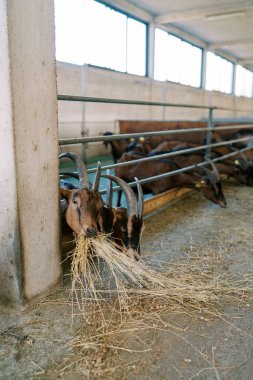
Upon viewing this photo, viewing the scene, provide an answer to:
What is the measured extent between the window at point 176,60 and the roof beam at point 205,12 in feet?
2.38

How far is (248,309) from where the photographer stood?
2551 millimetres

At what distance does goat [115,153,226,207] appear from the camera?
18.1 feet

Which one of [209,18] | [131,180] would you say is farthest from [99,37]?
[131,180]

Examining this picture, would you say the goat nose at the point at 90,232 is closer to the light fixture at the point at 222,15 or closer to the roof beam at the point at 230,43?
the light fixture at the point at 222,15

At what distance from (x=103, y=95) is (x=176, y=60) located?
18.7ft

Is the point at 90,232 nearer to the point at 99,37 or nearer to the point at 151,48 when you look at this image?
the point at 99,37

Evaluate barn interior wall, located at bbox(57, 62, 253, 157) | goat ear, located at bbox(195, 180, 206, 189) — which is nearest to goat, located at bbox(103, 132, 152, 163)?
barn interior wall, located at bbox(57, 62, 253, 157)

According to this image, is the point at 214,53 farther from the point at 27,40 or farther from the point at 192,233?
the point at 27,40

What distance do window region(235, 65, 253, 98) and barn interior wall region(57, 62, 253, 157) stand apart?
333 inches

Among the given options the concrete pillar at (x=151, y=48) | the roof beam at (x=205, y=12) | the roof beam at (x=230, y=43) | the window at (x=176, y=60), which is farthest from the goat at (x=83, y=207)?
the roof beam at (x=230, y=43)

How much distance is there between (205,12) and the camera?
42.9ft

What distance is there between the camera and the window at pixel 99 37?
10281 mm

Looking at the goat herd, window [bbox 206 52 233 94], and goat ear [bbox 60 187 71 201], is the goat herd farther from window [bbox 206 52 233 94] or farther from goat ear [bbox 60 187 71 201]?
window [bbox 206 52 233 94]

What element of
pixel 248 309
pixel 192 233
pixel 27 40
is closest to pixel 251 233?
pixel 192 233
